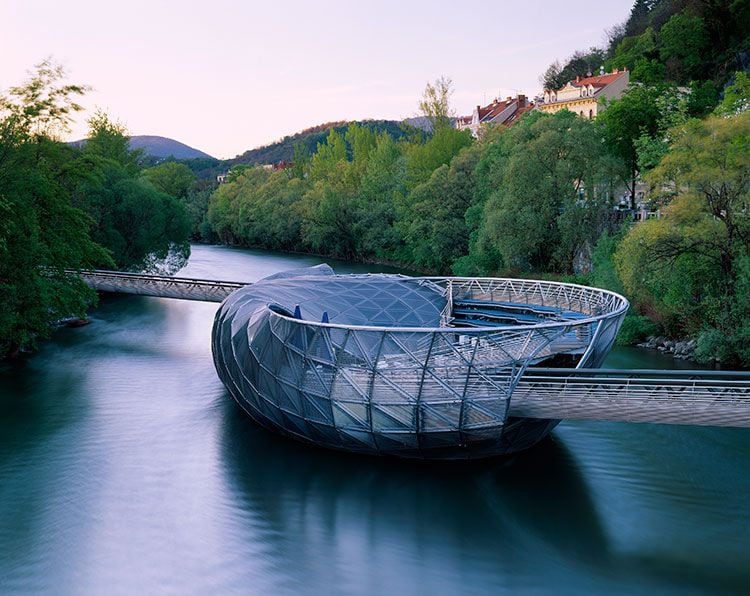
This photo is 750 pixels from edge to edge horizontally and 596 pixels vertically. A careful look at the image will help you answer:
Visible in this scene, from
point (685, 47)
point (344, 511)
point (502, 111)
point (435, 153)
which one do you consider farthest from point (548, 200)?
point (502, 111)

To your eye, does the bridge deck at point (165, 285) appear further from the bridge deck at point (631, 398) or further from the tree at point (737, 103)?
the tree at point (737, 103)

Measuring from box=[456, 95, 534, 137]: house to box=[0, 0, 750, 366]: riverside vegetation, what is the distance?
5570 mm

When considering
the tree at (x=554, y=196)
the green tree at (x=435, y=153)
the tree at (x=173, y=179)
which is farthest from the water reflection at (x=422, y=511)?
the tree at (x=173, y=179)

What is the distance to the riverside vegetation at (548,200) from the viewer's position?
26.0 metres

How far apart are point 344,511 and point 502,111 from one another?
75861 mm

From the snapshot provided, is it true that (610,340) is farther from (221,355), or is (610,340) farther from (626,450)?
(221,355)

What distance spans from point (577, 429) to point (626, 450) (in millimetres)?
1627

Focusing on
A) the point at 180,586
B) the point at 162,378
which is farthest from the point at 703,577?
the point at 162,378

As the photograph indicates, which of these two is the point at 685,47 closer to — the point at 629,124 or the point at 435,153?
the point at 629,124

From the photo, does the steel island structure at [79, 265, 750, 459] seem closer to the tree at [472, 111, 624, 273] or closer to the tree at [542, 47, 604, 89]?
the tree at [472, 111, 624, 273]

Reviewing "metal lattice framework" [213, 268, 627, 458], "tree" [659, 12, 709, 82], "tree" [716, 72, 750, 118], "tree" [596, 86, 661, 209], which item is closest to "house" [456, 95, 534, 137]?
"tree" [659, 12, 709, 82]

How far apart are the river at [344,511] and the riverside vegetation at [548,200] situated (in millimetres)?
8679

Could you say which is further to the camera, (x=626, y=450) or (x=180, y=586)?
(x=626, y=450)

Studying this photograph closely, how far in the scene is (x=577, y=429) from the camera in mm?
19906
